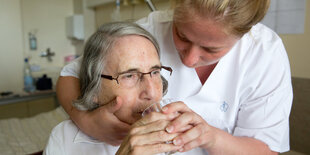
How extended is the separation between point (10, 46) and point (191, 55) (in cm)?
377

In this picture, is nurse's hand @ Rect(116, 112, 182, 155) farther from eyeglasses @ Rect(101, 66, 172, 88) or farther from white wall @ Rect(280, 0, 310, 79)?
white wall @ Rect(280, 0, 310, 79)

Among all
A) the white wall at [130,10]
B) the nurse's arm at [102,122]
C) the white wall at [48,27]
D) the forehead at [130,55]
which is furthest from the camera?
the white wall at [48,27]

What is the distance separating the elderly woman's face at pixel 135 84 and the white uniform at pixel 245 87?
0.79ft

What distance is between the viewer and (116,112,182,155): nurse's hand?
2.09ft

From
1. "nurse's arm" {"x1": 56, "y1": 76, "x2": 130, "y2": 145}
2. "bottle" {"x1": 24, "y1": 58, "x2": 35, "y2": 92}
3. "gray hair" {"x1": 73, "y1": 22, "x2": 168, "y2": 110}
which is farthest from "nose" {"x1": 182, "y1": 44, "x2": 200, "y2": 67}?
"bottle" {"x1": 24, "y1": 58, "x2": 35, "y2": 92}

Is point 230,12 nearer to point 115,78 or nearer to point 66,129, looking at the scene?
point 115,78

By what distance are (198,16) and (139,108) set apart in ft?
1.47

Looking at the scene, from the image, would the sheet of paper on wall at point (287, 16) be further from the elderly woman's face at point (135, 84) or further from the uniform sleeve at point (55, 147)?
the uniform sleeve at point (55, 147)

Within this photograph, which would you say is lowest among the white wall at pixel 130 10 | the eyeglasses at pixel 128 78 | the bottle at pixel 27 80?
the bottle at pixel 27 80

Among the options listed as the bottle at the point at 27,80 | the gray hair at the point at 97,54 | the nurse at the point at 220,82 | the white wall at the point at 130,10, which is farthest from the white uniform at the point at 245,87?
the bottle at the point at 27,80

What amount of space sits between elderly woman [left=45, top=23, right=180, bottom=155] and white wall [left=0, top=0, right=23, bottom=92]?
3.23 meters

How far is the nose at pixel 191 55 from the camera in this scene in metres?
0.92

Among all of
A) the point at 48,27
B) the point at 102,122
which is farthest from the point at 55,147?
the point at 48,27

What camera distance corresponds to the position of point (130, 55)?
100 centimetres
